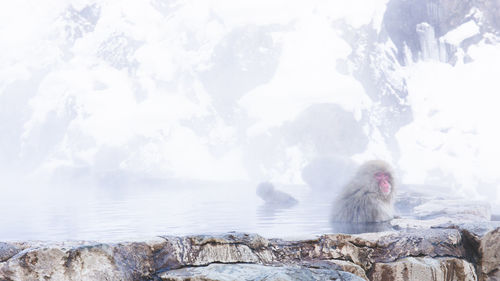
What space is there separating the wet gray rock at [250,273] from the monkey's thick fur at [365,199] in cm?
128

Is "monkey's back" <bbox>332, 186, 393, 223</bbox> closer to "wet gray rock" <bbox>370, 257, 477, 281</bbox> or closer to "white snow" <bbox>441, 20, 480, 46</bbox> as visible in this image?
"wet gray rock" <bbox>370, 257, 477, 281</bbox>

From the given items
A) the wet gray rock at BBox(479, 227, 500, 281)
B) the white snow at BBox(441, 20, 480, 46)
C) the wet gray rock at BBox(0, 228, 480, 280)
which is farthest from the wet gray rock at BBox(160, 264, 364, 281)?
the white snow at BBox(441, 20, 480, 46)

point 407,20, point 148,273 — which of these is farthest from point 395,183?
point 407,20

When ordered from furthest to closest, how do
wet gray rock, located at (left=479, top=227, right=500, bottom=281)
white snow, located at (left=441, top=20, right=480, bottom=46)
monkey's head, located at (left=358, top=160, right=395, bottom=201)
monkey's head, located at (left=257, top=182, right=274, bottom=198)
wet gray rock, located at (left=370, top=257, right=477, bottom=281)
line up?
white snow, located at (left=441, top=20, right=480, bottom=46) → monkey's head, located at (left=257, top=182, right=274, bottom=198) → monkey's head, located at (left=358, top=160, right=395, bottom=201) → wet gray rock, located at (left=479, top=227, right=500, bottom=281) → wet gray rock, located at (left=370, top=257, right=477, bottom=281)

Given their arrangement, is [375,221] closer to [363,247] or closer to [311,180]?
[363,247]

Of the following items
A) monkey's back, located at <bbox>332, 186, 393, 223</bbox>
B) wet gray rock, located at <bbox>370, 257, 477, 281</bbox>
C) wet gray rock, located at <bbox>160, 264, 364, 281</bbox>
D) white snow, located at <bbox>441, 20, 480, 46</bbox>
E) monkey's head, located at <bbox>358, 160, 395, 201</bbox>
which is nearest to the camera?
wet gray rock, located at <bbox>160, 264, 364, 281</bbox>

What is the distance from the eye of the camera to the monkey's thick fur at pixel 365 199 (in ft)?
8.52

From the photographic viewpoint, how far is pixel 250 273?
1.28 m

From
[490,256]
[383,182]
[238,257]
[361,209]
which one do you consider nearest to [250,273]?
[238,257]

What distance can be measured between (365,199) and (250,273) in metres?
1.51

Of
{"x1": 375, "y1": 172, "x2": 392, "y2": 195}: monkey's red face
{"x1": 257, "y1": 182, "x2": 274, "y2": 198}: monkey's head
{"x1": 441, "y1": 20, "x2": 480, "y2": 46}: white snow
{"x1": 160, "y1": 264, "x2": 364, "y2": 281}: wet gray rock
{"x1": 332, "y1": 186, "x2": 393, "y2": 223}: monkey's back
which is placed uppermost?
{"x1": 441, "y1": 20, "x2": 480, "y2": 46}: white snow

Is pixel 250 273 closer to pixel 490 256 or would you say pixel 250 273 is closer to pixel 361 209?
pixel 490 256

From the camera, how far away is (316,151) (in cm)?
1756

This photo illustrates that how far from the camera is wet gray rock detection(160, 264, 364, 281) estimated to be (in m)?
1.24
